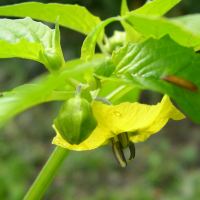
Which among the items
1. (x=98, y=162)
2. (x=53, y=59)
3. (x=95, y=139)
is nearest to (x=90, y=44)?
(x=53, y=59)

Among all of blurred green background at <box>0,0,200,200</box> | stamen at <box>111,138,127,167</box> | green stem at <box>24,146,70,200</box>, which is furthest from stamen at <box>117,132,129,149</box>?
blurred green background at <box>0,0,200,200</box>

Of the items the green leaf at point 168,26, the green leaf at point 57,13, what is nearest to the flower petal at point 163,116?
the green leaf at point 168,26

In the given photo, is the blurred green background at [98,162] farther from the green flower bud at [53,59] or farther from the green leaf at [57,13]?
the green flower bud at [53,59]

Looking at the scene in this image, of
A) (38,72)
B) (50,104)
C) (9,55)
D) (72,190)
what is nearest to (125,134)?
(9,55)

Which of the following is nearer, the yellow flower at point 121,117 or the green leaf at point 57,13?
the yellow flower at point 121,117

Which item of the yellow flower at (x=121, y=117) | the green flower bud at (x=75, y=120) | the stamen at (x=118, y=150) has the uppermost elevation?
the green flower bud at (x=75, y=120)

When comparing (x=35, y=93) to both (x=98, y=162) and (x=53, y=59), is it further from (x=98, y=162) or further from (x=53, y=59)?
(x=98, y=162)
